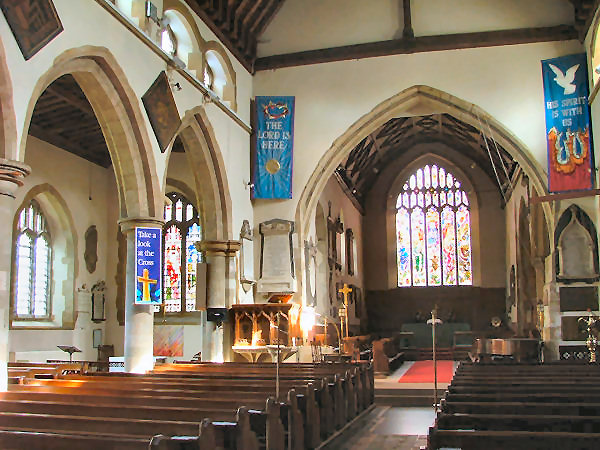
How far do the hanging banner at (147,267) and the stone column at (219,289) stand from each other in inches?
101

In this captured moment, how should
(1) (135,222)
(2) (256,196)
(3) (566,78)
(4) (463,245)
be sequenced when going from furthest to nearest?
(4) (463,245), (2) (256,196), (3) (566,78), (1) (135,222)

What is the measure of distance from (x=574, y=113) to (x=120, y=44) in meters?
8.02

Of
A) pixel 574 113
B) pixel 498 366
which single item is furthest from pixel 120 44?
pixel 574 113

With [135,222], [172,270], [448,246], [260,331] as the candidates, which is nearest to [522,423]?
[135,222]

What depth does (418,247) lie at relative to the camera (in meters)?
23.8

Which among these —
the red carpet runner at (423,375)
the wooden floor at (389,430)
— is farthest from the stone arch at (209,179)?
the wooden floor at (389,430)

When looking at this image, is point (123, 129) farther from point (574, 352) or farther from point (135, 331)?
point (574, 352)

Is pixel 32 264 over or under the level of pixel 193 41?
under

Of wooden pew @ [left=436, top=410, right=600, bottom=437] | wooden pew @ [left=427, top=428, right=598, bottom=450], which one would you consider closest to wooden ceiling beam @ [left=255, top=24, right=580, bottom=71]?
wooden pew @ [left=436, top=410, right=600, bottom=437]

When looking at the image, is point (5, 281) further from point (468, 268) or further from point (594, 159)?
point (468, 268)

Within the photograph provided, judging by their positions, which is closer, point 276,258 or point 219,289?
point 219,289

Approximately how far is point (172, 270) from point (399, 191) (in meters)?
10.4

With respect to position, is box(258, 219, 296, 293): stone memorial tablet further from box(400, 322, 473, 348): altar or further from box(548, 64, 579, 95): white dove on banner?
box(400, 322, 473, 348): altar

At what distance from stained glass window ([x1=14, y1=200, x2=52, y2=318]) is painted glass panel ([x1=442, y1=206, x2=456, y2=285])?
13593 mm
